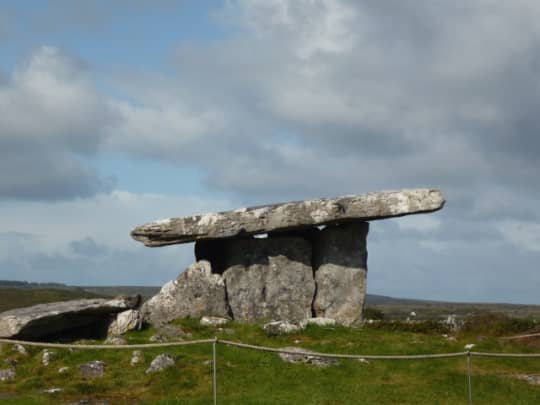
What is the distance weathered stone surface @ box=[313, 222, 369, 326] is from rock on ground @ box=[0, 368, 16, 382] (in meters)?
12.1

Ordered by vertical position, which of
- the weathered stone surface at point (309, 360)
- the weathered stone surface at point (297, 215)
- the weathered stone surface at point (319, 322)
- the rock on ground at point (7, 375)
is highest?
the weathered stone surface at point (297, 215)

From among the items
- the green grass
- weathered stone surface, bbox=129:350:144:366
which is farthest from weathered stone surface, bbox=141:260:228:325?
weathered stone surface, bbox=129:350:144:366

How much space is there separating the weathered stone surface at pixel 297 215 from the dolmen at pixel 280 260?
0.04 metres

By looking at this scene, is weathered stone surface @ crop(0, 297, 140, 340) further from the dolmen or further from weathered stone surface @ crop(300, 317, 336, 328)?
weathered stone surface @ crop(300, 317, 336, 328)

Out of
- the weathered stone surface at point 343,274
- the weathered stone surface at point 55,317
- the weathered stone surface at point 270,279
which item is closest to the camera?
the weathered stone surface at point 55,317

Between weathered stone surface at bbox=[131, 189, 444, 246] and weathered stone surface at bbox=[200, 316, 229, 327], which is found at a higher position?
weathered stone surface at bbox=[131, 189, 444, 246]

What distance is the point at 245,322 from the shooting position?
27.3 m

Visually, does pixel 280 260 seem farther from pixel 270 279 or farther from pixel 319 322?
pixel 319 322

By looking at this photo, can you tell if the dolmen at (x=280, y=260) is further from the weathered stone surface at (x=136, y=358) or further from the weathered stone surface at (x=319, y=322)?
the weathered stone surface at (x=136, y=358)

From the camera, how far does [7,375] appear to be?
19.8 m

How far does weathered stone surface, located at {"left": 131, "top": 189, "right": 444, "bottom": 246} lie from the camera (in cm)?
2742

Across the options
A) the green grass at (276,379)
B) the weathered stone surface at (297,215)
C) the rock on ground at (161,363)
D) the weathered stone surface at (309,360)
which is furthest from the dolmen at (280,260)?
the rock on ground at (161,363)

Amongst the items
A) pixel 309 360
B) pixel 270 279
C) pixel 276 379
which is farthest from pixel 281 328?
pixel 276 379

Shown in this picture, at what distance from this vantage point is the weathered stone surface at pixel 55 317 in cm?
2339
